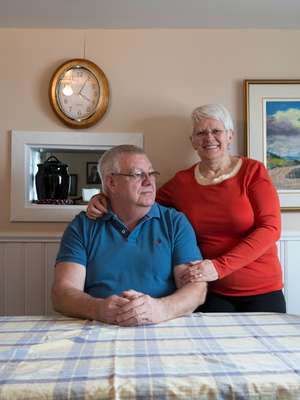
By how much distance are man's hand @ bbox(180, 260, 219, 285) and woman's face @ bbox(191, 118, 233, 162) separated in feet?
1.80

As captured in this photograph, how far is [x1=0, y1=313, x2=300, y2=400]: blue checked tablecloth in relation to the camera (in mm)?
821

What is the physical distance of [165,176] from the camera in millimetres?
2270

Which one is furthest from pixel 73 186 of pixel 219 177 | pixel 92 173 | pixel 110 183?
pixel 219 177

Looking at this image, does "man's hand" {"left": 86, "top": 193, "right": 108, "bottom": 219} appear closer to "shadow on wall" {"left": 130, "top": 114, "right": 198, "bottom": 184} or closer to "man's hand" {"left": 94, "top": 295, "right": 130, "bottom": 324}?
"man's hand" {"left": 94, "top": 295, "right": 130, "bottom": 324}

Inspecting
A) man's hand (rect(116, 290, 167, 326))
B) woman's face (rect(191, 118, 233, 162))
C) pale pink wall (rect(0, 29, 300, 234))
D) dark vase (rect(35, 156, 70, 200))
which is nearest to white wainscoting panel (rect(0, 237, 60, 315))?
pale pink wall (rect(0, 29, 300, 234))

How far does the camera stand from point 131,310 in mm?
1231

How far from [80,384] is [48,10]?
1.82 meters

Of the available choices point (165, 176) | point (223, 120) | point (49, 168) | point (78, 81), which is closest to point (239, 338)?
point (223, 120)

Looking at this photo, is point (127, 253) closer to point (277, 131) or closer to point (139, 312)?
point (139, 312)

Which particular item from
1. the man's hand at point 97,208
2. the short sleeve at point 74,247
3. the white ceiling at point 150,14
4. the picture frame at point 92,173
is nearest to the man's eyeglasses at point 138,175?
the man's hand at point 97,208

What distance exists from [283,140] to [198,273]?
3.63 ft

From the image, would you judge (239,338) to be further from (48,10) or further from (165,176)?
→ (48,10)

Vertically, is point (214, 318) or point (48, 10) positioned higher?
point (48, 10)

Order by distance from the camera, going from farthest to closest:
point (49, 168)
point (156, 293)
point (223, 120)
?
point (49, 168)
point (223, 120)
point (156, 293)
